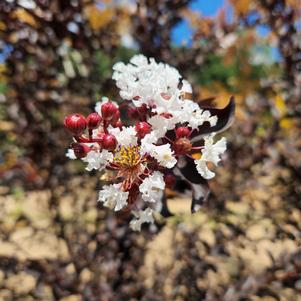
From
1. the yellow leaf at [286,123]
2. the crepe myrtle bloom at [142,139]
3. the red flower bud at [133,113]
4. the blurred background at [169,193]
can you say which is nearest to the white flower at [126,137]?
the crepe myrtle bloom at [142,139]

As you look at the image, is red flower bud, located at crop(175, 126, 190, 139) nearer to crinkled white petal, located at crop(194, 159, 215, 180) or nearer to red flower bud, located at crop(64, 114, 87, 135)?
crinkled white petal, located at crop(194, 159, 215, 180)

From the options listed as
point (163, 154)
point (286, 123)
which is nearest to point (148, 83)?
point (163, 154)

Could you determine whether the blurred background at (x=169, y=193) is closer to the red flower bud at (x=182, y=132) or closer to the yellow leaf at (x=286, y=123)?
the yellow leaf at (x=286, y=123)

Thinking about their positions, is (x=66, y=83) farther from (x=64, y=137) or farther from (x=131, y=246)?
(x=131, y=246)

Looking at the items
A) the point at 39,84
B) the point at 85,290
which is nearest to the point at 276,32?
the point at 39,84

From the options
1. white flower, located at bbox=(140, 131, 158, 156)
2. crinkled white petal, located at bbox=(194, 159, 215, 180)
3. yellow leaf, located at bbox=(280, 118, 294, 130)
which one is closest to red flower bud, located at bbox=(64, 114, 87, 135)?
white flower, located at bbox=(140, 131, 158, 156)
